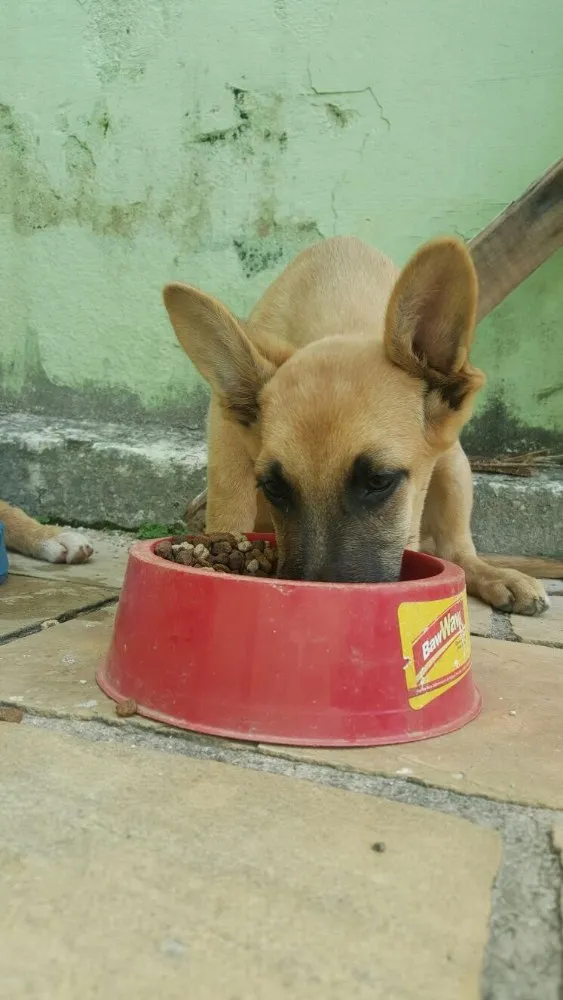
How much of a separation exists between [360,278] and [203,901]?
2.75 meters

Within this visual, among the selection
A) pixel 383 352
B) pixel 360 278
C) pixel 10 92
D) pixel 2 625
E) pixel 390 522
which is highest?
pixel 10 92

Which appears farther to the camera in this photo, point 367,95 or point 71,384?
point 71,384

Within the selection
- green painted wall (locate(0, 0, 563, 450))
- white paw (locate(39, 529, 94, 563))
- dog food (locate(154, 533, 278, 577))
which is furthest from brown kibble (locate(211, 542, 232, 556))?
green painted wall (locate(0, 0, 563, 450))

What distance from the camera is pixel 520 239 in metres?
3.69

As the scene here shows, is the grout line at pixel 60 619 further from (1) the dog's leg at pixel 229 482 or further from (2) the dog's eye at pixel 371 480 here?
(2) the dog's eye at pixel 371 480

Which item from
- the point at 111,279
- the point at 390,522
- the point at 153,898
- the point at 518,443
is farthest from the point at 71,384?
the point at 153,898

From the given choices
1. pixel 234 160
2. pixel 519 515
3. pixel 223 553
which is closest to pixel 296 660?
pixel 223 553

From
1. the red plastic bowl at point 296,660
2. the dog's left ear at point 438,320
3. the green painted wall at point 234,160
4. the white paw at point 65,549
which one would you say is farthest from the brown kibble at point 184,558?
the green painted wall at point 234,160

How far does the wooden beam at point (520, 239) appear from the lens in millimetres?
3629

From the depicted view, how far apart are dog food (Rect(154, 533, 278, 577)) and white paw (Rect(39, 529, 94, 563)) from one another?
128cm

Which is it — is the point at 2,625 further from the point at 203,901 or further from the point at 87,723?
the point at 203,901

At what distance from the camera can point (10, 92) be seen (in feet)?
15.4

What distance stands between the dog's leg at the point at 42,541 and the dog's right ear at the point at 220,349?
4.06 feet

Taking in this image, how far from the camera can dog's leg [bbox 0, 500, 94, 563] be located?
3746mm
